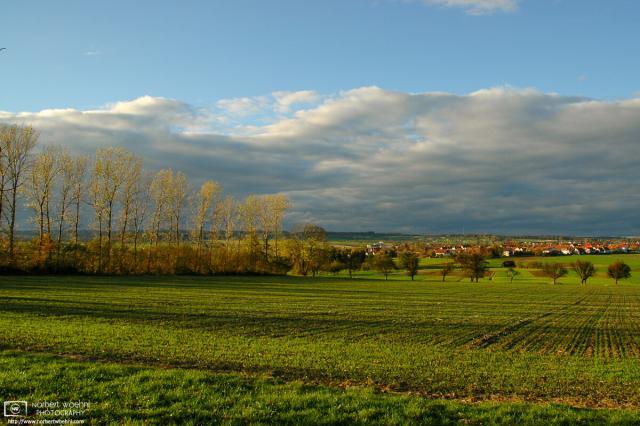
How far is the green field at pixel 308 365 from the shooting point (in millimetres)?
9734

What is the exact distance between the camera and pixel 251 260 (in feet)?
369

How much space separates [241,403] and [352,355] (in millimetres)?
10763

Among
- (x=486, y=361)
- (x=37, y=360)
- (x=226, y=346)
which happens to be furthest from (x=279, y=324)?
(x=37, y=360)

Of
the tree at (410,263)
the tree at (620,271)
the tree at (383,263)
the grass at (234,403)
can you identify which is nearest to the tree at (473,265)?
the tree at (410,263)

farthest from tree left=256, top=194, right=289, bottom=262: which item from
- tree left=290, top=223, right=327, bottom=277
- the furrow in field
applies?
the furrow in field

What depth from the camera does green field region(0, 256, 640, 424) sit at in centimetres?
973

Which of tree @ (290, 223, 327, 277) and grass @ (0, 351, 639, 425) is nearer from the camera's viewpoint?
grass @ (0, 351, 639, 425)

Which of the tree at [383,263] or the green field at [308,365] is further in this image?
the tree at [383,263]

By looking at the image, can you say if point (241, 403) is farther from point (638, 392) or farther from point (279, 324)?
point (279, 324)

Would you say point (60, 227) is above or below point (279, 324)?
above

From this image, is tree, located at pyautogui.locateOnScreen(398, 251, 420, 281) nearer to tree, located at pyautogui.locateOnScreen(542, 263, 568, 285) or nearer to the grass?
tree, located at pyautogui.locateOnScreen(542, 263, 568, 285)

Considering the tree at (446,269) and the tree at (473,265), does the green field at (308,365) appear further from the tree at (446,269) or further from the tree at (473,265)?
the tree at (446,269)

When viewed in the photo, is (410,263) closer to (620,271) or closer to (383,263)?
(383,263)

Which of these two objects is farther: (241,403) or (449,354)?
(449,354)
